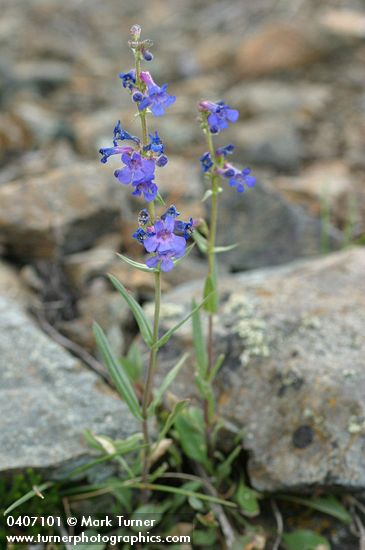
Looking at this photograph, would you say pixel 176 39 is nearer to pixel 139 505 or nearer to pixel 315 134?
pixel 315 134

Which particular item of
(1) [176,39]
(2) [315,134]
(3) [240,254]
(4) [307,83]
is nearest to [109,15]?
(1) [176,39]

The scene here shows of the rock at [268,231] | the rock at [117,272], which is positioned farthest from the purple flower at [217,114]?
the rock at [268,231]

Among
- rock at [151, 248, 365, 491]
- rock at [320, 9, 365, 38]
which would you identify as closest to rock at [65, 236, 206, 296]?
rock at [151, 248, 365, 491]

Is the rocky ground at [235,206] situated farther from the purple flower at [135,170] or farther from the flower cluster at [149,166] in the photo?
the purple flower at [135,170]

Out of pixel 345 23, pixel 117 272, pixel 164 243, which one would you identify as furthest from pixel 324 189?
pixel 345 23

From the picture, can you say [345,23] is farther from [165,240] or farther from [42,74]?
[165,240]

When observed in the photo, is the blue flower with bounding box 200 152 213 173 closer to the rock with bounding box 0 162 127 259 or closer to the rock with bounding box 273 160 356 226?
the rock with bounding box 0 162 127 259
